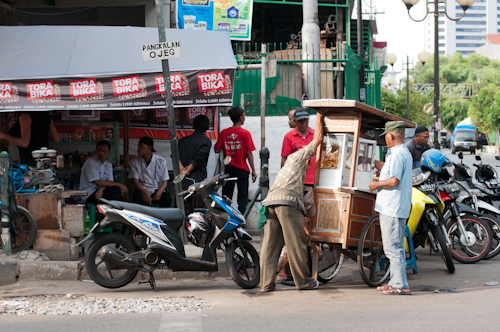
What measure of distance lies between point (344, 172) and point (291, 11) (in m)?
13.5

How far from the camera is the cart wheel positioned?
607 cm

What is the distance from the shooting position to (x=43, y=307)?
5.12 metres

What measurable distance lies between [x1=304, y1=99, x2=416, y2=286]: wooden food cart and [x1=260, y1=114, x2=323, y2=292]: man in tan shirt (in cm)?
33

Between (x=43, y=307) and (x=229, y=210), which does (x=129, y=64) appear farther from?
(x=43, y=307)

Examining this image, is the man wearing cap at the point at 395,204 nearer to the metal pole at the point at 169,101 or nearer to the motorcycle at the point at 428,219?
the motorcycle at the point at 428,219

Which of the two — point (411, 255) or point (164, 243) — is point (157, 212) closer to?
point (164, 243)

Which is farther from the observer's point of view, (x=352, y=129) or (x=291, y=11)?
(x=291, y=11)

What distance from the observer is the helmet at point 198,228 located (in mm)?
6137

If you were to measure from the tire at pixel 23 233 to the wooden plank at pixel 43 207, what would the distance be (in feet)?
0.36

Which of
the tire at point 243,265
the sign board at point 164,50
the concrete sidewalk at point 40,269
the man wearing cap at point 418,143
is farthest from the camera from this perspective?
the man wearing cap at point 418,143

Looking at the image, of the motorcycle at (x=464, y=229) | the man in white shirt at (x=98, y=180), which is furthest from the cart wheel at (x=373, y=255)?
the man in white shirt at (x=98, y=180)

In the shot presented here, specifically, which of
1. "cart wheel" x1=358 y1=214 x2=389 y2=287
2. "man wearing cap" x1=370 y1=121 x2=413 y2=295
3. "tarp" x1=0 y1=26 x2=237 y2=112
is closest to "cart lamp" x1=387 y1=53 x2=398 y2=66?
"tarp" x1=0 y1=26 x2=237 y2=112

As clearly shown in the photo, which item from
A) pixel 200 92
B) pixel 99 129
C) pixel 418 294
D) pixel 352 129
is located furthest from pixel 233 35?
pixel 418 294

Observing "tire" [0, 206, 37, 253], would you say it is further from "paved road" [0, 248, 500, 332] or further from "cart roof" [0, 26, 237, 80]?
"cart roof" [0, 26, 237, 80]
